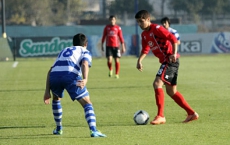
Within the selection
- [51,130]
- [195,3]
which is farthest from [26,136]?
[195,3]

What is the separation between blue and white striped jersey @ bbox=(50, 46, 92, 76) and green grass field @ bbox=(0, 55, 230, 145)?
96 centimetres

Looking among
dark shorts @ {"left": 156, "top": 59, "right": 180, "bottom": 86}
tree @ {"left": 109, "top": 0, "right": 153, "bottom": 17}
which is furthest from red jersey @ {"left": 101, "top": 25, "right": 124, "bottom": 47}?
tree @ {"left": 109, "top": 0, "right": 153, "bottom": 17}

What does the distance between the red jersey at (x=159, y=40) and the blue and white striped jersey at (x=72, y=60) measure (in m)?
1.90

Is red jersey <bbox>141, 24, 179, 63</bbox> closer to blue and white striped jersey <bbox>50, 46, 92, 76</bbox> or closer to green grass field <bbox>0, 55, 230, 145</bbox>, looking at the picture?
green grass field <bbox>0, 55, 230, 145</bbox>

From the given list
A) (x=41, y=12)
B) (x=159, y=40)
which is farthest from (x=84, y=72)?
(x=41, y=12)

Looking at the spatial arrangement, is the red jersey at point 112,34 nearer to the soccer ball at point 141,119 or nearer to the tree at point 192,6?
the soccer ball at point 141,119

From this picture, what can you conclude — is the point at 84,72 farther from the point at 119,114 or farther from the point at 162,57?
the point at 119,114

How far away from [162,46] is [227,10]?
50.2 meters

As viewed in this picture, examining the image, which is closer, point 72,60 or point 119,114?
point 72,60

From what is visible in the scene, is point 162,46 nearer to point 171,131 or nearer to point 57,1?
point 171,131

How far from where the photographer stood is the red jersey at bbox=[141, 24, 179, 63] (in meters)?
10.3

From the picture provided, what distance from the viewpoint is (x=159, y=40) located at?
1045 cm

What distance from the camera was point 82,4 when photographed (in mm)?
68188

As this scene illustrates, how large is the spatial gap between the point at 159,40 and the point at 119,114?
194 centimetres
